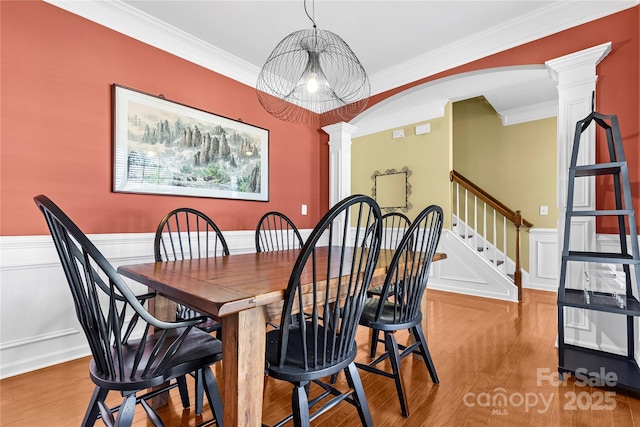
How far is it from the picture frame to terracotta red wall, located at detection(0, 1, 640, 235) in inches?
3.4

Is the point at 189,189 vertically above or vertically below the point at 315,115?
below

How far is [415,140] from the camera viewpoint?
445 cm

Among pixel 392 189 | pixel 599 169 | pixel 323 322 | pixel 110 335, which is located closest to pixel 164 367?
pixel 110 335

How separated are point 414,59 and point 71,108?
294cm

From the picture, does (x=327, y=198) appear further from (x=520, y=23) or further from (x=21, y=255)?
(x=21, y=255)

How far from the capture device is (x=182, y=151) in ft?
8.81

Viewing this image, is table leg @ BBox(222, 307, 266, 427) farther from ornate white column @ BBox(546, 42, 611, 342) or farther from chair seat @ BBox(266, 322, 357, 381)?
ornate white column @ BBox(546, 42, 611, 342)

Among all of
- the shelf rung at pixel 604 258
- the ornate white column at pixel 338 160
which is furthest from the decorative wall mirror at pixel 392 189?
the shelf rung at pixel 604 258

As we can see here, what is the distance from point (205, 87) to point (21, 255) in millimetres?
1927

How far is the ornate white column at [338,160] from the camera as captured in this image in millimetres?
3820

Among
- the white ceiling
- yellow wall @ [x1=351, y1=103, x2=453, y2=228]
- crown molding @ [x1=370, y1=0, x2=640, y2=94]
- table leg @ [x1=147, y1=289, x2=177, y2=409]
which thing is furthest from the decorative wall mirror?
table leg @ [x1=147, y1=289, x2=177, y2=409]

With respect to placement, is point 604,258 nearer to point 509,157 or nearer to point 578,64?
point 578,64

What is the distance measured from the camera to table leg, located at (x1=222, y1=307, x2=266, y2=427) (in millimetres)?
1009

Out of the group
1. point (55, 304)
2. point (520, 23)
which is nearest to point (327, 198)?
point (520, 23)
